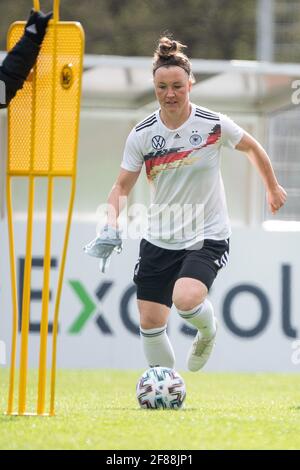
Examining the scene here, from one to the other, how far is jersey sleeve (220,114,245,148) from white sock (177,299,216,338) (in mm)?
1021

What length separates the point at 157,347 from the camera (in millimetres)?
8539

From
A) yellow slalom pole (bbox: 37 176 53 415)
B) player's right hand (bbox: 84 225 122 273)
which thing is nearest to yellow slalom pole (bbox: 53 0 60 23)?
yellow slalom pole (bbox: 37 176 53 415)

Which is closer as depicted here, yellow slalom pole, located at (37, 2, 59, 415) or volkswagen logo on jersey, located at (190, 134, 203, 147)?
yellow slalom pole, located at (37, 2, 59, 415)

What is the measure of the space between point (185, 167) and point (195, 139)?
19 cm

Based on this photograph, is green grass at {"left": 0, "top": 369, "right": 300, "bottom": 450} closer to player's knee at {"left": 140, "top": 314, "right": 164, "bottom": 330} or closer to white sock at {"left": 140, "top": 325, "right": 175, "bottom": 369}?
white sock at {"left": 140, "top": 325, "right": 175, "bottom": 369}

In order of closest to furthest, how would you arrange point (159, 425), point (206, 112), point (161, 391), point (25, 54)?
1. point (159, 425)
2. point (25, 54)
3. point (161, 391)
4. point (206, 112)

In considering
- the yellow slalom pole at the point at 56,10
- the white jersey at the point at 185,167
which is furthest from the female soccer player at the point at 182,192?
the yellow slalom pole at the point at 56,10

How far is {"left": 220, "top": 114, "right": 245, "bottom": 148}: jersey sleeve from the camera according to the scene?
27.3 ft

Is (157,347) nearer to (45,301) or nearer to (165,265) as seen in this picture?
(165,265)

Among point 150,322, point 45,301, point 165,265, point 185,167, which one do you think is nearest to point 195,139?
point 185,167

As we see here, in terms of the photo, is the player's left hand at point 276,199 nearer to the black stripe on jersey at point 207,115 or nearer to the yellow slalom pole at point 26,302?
the black stripe on jersey at point 207,115

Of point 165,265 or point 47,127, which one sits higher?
point 47,127

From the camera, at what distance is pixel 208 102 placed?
16.2 m
